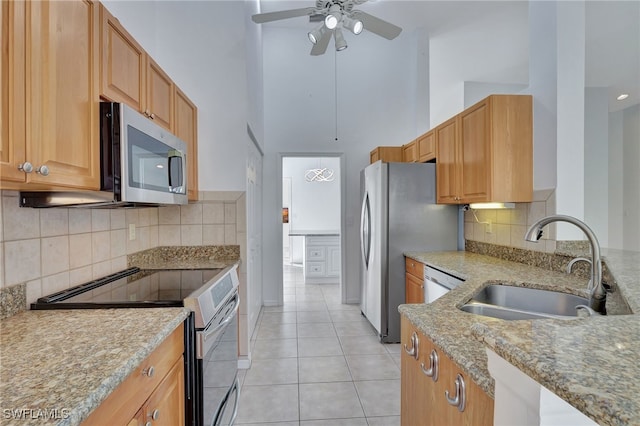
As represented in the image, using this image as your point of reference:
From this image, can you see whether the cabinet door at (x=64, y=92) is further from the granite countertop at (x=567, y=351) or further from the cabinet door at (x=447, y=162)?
the cabinet door at (x=447, y=162)

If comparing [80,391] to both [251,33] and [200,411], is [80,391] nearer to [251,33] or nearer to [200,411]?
[200,411]

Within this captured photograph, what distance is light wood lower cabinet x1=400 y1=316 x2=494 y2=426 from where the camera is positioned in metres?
0.80

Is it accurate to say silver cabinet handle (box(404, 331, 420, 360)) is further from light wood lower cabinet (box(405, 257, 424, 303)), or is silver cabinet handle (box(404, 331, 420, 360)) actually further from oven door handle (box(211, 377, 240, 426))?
light wood lower cabinet (box(405, 257, 424, 303))

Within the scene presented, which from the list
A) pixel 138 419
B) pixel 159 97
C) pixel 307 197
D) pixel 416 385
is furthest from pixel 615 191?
pixel 138 419

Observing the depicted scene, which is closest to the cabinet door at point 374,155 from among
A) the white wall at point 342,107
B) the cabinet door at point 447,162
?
the white wall at point 342,107

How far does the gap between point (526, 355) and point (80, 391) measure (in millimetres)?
907

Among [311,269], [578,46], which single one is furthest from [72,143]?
[311,269]

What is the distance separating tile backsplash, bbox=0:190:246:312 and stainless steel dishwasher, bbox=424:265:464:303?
1533 millimetres

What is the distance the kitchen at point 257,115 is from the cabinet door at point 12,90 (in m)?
0.47

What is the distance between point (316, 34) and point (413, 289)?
245 centimetres

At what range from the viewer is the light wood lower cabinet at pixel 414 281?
2.77 meters

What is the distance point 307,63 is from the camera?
4375mm

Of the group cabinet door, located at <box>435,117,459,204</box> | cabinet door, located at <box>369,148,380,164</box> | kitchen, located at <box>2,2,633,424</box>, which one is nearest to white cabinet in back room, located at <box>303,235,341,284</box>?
kitchen, located at <box>2,2,633,424</box>

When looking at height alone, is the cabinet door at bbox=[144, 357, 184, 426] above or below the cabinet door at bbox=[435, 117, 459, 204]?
below
